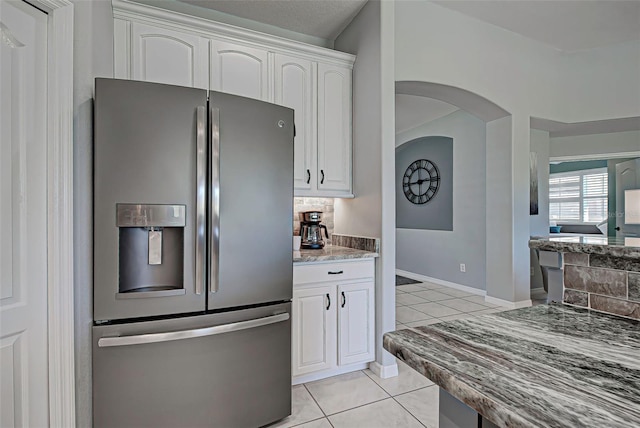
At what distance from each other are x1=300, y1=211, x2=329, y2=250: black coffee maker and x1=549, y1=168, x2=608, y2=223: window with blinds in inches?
307

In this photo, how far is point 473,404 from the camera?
1.89 ft

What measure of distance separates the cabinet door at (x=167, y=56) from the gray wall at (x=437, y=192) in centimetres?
423

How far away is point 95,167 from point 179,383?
3.57ft

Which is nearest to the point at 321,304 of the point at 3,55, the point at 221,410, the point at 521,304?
the point at 221,410

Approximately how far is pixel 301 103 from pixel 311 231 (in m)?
1.06

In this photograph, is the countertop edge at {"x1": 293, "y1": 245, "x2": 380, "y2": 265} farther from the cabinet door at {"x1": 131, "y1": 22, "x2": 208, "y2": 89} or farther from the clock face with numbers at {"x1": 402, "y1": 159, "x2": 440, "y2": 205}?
the clock face with numbers at {"x1": 402, "y1": 159, "x2": 440, "y2": 205}

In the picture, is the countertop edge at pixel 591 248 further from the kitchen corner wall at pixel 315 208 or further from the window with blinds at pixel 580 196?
the window with blinds at pixel 580 196

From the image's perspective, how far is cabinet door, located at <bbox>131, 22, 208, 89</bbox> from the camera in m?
2.13

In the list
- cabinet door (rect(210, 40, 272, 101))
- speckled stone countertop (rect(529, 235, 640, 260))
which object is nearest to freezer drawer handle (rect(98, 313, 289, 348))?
speckled stone countertop (rect(529, 235, 640, 260))

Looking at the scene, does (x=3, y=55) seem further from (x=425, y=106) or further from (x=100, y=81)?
(x=425, y=106)

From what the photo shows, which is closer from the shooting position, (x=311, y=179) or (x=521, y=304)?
(x=311, y=179)

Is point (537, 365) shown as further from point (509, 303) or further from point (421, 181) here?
point (421, 181)

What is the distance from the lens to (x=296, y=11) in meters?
2.64

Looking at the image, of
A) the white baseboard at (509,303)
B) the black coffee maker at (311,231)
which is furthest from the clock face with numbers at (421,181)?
the black coffee maker at (311,231)
